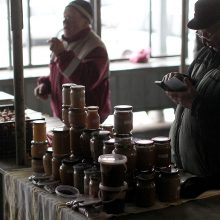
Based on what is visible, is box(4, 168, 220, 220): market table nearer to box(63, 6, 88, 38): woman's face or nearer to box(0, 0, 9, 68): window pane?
box(63, 6, 88, 38): woman's face

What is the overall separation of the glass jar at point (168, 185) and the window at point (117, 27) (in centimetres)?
434

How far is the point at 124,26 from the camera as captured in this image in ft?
24.2

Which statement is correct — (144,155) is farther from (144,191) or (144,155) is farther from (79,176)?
(79,176)

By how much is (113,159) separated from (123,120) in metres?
0.24

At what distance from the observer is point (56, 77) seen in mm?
4043

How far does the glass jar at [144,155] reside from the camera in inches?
89.2

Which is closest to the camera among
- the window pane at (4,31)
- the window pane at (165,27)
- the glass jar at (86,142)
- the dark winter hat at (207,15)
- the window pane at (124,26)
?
Answer: the glass jar at (86,142)

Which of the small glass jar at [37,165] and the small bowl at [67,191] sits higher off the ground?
the small glass jar at [37,165]

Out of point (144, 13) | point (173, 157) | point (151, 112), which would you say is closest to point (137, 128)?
point (151, 112)

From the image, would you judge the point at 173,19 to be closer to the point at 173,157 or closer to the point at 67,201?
the point at 173,157

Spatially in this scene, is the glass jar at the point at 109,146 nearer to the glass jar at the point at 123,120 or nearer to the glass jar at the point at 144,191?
the glass jar at the point at 123,120

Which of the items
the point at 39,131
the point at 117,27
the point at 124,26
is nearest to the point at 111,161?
the point at 39,131

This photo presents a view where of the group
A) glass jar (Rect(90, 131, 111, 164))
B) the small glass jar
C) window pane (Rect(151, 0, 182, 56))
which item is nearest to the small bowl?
glass jar (Rect(90, 131, 111, 164))

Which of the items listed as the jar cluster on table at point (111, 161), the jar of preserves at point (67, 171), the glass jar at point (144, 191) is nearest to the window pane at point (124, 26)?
the jar cluster on table at point (111, 161)
